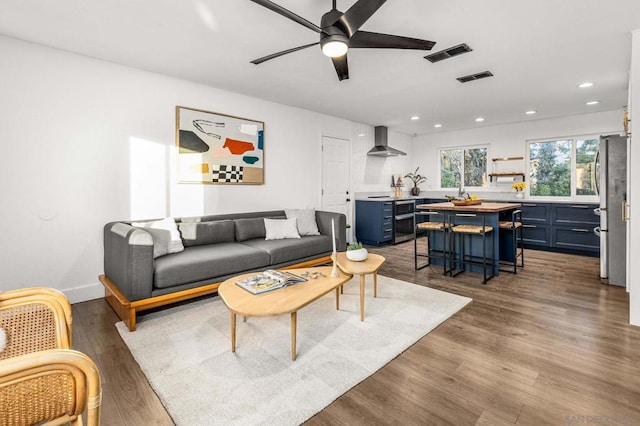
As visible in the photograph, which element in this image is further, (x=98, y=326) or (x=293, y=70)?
(x=293, y=70)

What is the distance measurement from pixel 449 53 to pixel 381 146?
11.8 feet

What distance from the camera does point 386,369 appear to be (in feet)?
6.54

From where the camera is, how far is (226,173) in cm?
423

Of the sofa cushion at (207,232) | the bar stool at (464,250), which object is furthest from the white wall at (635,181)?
the sofa cushion at (207,232)

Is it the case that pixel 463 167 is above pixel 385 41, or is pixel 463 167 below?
below

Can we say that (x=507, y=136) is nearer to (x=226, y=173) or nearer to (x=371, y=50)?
(x=371, y=50)

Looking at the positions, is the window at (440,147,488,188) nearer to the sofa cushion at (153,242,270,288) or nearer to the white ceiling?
the white ceiling

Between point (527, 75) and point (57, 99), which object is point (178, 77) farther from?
point (527, 75)

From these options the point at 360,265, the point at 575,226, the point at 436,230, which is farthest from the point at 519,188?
the point at 360,265

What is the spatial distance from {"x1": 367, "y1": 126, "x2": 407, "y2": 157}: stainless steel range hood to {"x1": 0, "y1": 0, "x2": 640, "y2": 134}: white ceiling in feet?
6.28

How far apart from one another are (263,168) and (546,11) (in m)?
3.57

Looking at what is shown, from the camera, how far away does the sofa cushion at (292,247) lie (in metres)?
3.61

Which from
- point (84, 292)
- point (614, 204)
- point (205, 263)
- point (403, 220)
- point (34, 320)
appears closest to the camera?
point (34, 320)

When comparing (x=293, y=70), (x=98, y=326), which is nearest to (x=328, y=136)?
(x=293, y=70)
